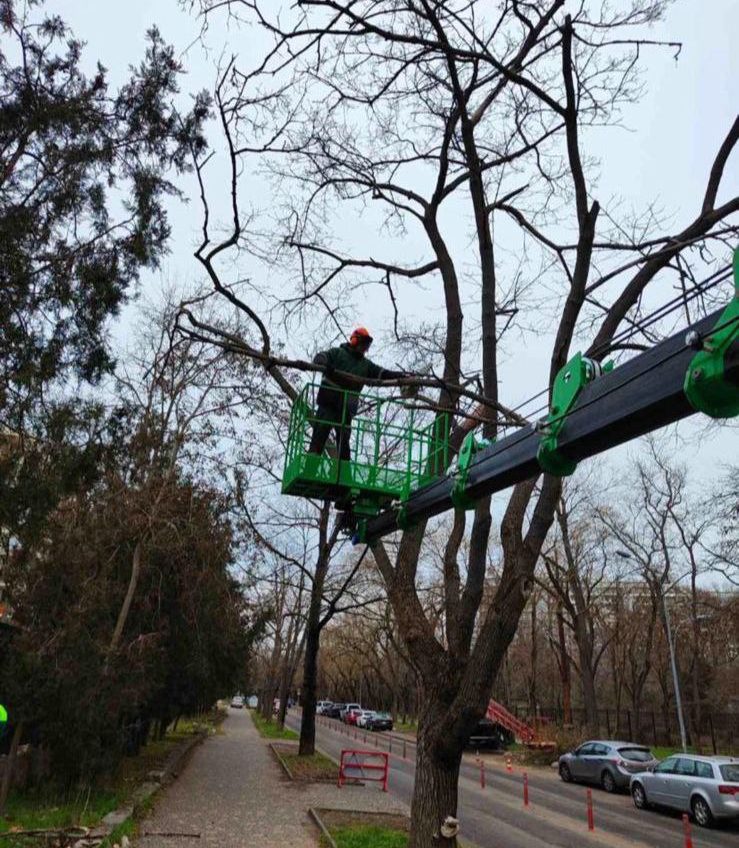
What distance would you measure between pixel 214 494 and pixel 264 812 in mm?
7595

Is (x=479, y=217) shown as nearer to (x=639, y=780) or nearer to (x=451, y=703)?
(x=451, y=703)

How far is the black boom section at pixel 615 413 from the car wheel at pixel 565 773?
885 inches

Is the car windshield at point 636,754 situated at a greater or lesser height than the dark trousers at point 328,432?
lesser

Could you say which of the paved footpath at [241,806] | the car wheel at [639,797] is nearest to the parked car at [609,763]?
the car wheel at [639,797]

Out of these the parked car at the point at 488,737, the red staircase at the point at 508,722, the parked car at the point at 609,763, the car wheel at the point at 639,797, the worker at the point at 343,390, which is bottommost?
the car wheel at the point at 639,797

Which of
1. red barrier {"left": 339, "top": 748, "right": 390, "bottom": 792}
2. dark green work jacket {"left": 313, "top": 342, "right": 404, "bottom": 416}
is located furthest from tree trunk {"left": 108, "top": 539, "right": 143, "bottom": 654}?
dark green work jacket {"left": 313, "top": 342, "right": 404, "bottom": 416}

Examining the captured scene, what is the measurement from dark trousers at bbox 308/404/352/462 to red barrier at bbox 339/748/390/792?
12.0 metres

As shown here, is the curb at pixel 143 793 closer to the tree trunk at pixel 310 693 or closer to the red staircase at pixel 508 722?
the tree trunk at pixel 310 693

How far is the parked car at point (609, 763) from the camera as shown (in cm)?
2178

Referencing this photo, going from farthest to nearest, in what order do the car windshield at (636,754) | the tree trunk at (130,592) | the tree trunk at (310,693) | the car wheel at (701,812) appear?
the tree trunk at (310,693) < the car windshield at (636,754) < the tree trunk at (130,592) < the car wheel at (701,812)

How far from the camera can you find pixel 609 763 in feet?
73.0

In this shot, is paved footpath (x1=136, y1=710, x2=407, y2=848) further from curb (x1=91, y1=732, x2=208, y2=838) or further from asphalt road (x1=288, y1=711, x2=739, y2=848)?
asphalt road (x1=288, y1=711, x2=739, y2=848)

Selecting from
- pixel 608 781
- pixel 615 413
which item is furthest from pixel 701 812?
pixel 615 413

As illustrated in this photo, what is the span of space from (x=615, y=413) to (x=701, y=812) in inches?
635
